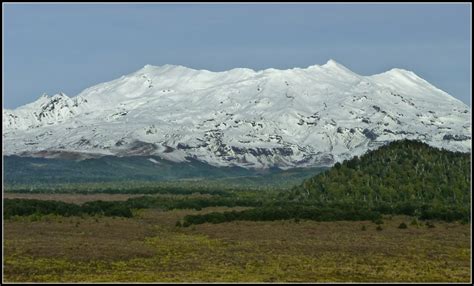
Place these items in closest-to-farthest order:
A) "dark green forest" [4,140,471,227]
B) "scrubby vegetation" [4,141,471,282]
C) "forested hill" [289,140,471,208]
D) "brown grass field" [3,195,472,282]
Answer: "brown grass field" [3,195,472,282], "scrubby vegetation" [4,141,471,282], "dark green forest" [4,140,471,227], "forested hill" [289,140,471,208]

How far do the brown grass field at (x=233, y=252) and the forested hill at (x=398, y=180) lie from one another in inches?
955

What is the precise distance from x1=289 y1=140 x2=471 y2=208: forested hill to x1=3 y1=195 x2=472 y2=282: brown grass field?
2426cm

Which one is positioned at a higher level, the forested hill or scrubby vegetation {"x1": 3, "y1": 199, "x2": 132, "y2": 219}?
the forested hill

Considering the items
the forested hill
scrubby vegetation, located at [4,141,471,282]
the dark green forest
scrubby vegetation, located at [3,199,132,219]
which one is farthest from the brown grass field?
the forested hill

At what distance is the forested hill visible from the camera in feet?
359

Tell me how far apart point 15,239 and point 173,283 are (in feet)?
80.8

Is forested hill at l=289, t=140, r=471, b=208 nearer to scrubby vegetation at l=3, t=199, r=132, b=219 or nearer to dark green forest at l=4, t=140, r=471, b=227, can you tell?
dark green forest at l=4, t=140, r=471, b=227

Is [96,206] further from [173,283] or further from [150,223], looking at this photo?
[173,283]

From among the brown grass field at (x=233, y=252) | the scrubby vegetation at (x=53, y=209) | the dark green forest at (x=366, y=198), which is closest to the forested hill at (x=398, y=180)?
the dark green forest at (x=366, y=198)

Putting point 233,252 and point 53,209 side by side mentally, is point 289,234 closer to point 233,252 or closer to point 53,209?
point 233,252

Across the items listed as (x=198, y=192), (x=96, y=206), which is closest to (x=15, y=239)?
(x=96, y=206)

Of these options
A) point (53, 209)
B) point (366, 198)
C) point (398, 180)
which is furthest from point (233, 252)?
point (398, 180)

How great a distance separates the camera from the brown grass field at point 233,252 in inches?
1863

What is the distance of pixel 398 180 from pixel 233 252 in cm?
5923
